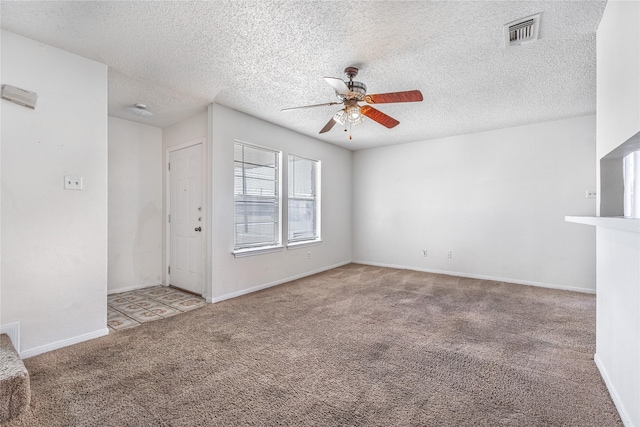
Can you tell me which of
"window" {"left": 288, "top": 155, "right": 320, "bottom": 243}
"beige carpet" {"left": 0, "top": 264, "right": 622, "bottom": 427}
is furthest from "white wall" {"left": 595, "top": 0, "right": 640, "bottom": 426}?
"window" {"left": 288, "top": 155, "right": 320, "bottom": 243}

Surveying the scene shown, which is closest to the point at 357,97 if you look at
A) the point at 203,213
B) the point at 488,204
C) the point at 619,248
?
the point at 619,248

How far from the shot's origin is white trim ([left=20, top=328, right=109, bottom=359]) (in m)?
2.30

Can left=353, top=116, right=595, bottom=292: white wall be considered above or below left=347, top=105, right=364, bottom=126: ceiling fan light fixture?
below

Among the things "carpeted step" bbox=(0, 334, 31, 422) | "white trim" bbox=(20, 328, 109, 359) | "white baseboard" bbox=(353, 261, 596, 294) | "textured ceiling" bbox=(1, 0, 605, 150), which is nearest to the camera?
"carpeted step" bbox=(0, 334, 31, 422)

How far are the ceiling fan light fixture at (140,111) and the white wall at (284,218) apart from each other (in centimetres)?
86

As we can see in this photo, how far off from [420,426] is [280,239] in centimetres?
343

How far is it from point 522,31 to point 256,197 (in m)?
3.48

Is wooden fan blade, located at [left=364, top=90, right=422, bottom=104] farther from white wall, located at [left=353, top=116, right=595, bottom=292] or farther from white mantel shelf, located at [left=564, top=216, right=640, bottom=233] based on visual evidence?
white wall, located at [left=353, top=116, right=595, bottom=292]

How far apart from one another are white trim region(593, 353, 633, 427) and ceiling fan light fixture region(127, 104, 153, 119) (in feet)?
16.5

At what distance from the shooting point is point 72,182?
254 centimetres

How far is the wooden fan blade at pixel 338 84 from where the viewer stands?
2.28 meters

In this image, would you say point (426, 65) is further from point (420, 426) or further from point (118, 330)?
point (118, 330)

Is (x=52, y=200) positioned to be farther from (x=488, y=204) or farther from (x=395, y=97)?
(x=488, y=204)

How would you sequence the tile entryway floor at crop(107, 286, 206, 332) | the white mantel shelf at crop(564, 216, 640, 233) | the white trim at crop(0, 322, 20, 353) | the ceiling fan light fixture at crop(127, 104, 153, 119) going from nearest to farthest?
the white mantel shelf at crop(564, 216, 640, 233), the white trim at crop(0, 322, 20, 353), the tile entryway floor at crop(107, 286, 206, 332), the ceiling fan light fixture at crop(127, 104, 153, 119)
